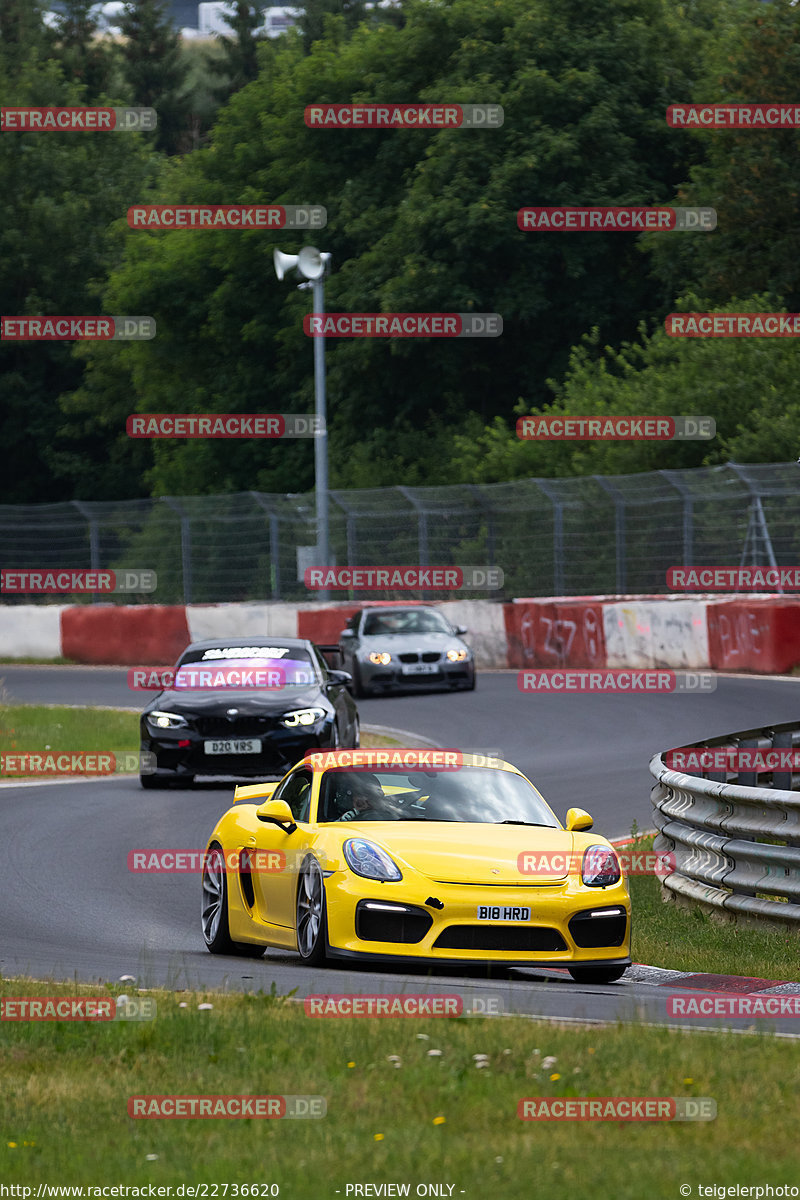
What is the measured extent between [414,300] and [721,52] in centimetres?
915

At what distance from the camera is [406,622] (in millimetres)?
29500

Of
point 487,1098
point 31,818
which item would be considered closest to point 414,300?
point 31,818

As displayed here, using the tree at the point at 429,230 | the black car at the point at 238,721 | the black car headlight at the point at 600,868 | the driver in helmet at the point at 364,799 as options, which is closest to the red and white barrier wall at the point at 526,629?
the black car at the point at 238,721

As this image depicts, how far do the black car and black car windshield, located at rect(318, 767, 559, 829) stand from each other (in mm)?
7699

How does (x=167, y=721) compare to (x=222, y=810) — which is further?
(x=167, y=721)

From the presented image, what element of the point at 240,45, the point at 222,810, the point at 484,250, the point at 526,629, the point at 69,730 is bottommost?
the point at 69,730

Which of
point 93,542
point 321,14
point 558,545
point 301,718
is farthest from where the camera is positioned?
point 321,14

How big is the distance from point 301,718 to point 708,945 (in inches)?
320

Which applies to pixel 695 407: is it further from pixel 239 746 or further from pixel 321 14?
pixel 321 14

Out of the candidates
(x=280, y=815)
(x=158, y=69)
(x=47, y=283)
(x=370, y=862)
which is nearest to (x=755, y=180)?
(x=47, y=283)

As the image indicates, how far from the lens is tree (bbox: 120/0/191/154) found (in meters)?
95.8

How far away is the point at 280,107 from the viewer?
5559cm

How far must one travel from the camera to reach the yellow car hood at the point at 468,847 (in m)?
9.33

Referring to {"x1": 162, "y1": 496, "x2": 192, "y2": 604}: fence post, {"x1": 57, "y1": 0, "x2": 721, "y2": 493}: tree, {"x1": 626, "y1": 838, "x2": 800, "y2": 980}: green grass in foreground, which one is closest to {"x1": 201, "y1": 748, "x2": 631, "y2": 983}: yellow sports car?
{"x1": 626, "y1": 838, "x2": 800, "y2": 980}: green grass in foreground
